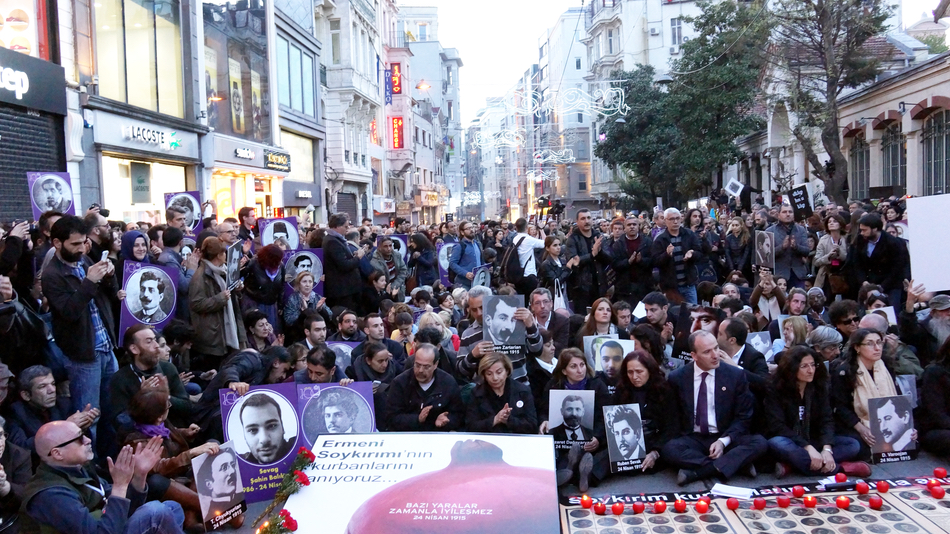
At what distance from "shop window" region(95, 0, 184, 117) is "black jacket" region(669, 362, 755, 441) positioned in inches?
507

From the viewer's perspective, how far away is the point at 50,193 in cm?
830

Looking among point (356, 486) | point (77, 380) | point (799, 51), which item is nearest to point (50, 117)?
point (77, 380)

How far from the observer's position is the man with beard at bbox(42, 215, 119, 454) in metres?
6.27

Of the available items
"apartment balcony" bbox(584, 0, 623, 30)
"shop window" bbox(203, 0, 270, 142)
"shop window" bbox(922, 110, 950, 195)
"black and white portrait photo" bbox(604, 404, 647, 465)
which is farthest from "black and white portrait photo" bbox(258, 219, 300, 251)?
"apartment balcony" bbox(584, 0, 623, 30)

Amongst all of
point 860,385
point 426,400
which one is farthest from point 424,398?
point 860,385

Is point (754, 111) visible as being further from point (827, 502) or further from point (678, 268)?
point (827, 502)

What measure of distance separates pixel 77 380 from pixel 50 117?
27.6 ft

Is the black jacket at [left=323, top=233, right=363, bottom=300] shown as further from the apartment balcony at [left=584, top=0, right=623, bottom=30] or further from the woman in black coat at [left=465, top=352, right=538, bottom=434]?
the apartment balcony at [left=584, top=0, right=623, bottom=30]

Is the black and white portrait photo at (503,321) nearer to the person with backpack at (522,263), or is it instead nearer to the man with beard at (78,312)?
the man with beard at (78,312)

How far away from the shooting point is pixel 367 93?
3925 centimetres

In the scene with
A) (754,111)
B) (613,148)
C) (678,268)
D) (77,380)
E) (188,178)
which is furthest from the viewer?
(613,148)

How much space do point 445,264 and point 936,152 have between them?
12922mm

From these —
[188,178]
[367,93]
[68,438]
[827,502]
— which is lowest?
[827,502]

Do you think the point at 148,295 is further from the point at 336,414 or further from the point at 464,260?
the point at 464,260
